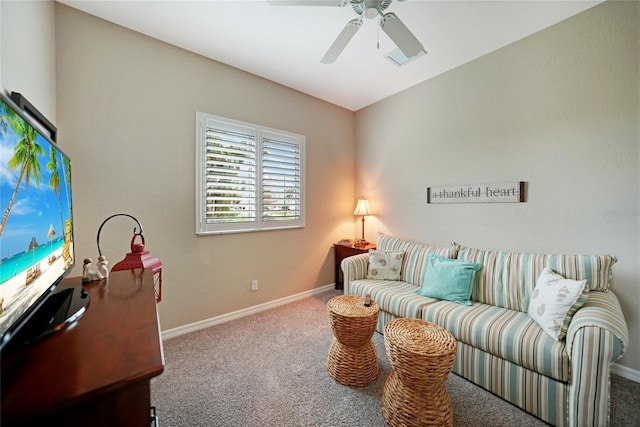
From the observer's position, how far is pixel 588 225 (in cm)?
201

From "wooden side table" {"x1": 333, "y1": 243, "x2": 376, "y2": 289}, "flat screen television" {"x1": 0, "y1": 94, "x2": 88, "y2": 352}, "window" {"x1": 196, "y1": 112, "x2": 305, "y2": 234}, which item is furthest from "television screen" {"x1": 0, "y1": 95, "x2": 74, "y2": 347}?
"wooden side table" {"x1": 333, "y1": 243, "x2": 376, "y2": 289}

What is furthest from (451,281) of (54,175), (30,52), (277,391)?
(30,52)

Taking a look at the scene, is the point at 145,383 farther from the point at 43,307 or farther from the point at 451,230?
the point at 451,230

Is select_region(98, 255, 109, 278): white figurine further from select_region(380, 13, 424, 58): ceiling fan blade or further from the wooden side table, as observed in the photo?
the wooden side table

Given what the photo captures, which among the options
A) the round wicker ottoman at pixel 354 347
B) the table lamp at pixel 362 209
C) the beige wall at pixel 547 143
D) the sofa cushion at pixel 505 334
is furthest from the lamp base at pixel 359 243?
the round wicker ottoman at pixel 354 347

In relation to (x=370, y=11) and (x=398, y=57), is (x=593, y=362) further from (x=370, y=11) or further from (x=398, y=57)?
(x=398, y=57)

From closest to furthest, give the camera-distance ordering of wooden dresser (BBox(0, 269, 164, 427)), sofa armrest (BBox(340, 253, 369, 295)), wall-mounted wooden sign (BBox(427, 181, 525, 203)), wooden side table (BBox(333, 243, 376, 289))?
1. wooden dresser (BBox(0, 269, 164, 427))
2. wall-mounted wooden sign (BBox(427, 181, 525, 203))
3. sofa armrest (BBox(340, 253, 369, 295))
4. wooden side table (BBox(333, 243, 376, 289))

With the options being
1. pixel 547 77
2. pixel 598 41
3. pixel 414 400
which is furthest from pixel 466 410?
pixel 598 41

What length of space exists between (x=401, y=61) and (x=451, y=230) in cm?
188

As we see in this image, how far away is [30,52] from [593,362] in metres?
3.52

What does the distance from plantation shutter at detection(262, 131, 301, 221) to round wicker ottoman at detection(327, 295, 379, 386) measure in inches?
62.8

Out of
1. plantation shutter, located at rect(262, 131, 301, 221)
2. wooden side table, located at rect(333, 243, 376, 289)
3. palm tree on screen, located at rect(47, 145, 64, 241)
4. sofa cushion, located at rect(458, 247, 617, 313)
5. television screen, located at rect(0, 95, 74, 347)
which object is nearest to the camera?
television screen, located at rect(0, 95, 74, 347)

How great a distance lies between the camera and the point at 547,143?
86.7 inches

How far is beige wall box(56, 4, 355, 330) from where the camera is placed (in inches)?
79.0
